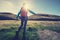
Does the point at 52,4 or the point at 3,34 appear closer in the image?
the point at 3,34

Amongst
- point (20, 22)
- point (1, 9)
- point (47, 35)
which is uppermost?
point (1, 9)

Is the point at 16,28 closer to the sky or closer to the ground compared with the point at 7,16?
closer to the ground

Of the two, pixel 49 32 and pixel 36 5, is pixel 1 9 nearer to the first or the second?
pixel 36 5

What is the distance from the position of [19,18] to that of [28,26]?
6.6 inches

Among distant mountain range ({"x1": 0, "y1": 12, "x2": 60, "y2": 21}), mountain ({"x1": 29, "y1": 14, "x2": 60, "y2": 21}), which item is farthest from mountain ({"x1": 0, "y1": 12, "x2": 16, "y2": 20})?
mountain ({"x1": 29, "y1": 14, "x2": 60, "y2": 21})

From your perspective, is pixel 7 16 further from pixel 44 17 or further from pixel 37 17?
pixel 44 17

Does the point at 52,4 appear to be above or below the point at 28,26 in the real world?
above

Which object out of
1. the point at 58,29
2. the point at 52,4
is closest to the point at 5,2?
the point at 52,4

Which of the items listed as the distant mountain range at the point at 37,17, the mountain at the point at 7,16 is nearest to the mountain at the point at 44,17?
the distant mountain range at the point at 37,17

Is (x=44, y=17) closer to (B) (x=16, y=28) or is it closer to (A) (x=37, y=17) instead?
(A) (x=37, y=17)

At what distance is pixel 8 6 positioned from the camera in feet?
8.39

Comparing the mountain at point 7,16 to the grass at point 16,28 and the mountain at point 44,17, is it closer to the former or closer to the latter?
the grass at point 16,28

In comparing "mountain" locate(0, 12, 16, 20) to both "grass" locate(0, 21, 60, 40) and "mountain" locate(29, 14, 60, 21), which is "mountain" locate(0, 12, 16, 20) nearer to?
"grass" locate(0, 21, 60, 40)

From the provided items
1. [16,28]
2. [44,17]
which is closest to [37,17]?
[44,17]
